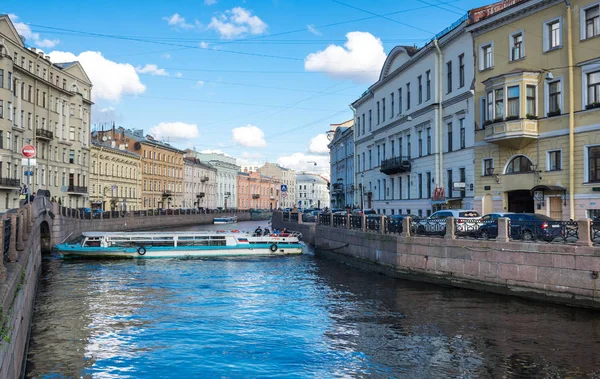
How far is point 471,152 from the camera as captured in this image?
32.8 meters

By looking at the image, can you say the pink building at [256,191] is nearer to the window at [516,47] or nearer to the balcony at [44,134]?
the balcony at [44,134]

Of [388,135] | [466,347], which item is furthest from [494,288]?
[388,135]

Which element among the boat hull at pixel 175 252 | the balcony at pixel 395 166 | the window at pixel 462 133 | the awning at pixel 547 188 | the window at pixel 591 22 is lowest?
the boat hull at pixel 175 252

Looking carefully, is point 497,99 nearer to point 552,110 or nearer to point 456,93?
point 552,110

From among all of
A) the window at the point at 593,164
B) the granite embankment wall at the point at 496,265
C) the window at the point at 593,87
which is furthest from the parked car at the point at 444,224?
the window at the point at 593,87

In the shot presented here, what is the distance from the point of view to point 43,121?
181 ft

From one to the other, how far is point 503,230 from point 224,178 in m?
111

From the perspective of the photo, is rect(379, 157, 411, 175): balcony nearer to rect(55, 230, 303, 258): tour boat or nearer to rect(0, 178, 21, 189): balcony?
rect(55, 230, 303, 258): tour boat

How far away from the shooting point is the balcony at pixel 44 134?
52906 mm

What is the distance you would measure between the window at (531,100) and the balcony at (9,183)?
1481 inches

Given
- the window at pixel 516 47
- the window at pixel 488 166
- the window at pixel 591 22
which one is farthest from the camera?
the window at pixel 488 166

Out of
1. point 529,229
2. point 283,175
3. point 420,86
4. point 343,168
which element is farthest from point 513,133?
point 283,175

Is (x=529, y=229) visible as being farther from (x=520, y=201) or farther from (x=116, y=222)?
(x=116, y=222)

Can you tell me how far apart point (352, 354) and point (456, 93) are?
25.4 meters
